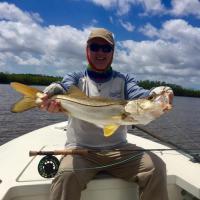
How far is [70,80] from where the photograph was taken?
4344 millimetres

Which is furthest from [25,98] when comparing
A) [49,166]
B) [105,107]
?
[49,166]

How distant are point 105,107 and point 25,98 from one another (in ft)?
2.70

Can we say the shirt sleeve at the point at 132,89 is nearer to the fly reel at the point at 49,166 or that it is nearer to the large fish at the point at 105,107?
the large fish at the point at 105,107

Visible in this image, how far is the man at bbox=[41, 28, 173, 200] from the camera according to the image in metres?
3.70

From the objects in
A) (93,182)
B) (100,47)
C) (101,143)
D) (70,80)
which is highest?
(100,47)

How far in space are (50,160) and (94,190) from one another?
61cm

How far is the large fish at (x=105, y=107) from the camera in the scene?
11.2 ft

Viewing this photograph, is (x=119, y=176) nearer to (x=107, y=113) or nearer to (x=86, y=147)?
(x=86, y=147)

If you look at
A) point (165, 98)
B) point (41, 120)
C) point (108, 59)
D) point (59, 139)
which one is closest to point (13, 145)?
point (59, 139)

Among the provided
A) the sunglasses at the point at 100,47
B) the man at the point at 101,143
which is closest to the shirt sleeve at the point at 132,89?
the man at the point at 101,143

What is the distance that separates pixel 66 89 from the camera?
4121mm

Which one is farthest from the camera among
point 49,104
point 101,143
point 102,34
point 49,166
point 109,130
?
point 102,34

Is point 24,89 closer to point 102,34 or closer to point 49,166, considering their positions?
point 49,166

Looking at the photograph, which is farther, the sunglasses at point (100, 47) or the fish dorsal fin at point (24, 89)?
the sunglasses at point (100, 47)
